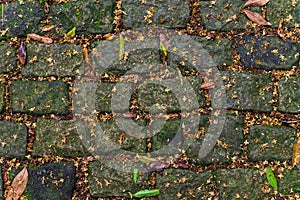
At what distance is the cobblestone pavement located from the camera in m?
2.21

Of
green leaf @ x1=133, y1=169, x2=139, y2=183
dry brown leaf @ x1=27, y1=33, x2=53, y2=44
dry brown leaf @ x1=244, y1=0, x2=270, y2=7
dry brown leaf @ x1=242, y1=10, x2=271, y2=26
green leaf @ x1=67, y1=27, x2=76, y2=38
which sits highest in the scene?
dry brown leaf @ x1=244, y1=0, x2=270, y2=7

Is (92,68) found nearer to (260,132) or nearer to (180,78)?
(180,78)

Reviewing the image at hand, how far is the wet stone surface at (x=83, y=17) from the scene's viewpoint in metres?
2.25

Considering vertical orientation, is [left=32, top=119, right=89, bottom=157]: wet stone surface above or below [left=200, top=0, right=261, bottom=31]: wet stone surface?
below

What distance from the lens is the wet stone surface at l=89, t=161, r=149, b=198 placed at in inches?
87.4

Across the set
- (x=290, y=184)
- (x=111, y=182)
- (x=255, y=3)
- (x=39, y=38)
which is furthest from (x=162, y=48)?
(x=290, y=184)

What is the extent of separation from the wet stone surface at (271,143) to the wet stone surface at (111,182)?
2.16ft

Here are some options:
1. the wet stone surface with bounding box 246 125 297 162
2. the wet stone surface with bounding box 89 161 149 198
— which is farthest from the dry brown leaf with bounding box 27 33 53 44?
the wet stone surface with bounding box 246 125 297 162

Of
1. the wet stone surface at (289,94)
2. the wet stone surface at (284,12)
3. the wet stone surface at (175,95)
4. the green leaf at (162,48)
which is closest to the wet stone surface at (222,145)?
the wet stone surface at (175,95)

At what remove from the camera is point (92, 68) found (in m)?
2.24

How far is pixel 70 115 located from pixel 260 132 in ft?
3.71

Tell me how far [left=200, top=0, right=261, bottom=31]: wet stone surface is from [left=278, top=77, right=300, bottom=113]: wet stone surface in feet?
1.37

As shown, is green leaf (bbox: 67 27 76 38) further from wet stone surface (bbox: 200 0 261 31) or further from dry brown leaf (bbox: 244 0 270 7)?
dry brown leaf (bbox: 244 0 270 7)

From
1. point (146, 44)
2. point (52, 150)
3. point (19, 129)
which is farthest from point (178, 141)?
point (19, 129)
